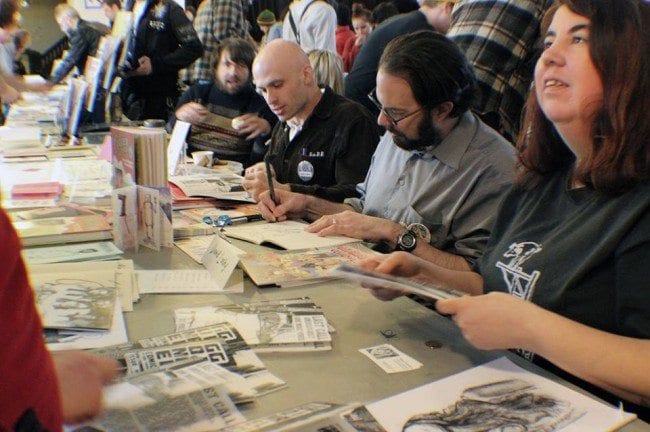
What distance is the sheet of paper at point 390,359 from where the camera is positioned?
1.06 meters

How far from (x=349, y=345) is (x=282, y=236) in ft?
2.38

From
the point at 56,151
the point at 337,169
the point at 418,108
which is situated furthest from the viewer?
Answer: the point at 56,151

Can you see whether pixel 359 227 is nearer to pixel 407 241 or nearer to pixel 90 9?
pixel 407 241

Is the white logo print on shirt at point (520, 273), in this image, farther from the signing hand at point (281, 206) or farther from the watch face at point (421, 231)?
the signing hand at point (281, 206)

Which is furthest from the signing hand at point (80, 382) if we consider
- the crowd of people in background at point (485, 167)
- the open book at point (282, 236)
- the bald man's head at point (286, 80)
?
the bald man's head at point (286, 80)

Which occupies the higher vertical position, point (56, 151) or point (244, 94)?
point (244, 94)

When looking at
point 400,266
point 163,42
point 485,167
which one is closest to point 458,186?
point 485,167

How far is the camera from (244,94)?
3.37 meters

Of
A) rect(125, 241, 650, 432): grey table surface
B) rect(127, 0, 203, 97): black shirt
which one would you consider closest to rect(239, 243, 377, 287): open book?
rect(125, 241, 650, 432): grey table surface

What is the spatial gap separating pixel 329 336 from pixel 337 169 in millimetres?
1366

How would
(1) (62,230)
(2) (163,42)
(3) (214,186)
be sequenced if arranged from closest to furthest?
1. (1) (62,230)
2. (3) (214,186)
3. (2) (163,42)

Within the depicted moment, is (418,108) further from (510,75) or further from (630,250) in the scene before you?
(630,250)

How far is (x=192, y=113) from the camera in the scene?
3.34 m

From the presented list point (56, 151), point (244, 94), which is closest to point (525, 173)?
point (244, 94)
